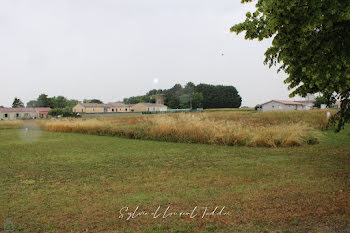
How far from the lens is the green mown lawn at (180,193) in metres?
3.78

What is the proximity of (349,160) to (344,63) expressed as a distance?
17.2 ft

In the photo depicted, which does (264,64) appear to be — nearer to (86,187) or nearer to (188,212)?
(188,212)

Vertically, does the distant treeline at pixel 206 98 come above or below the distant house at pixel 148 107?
above

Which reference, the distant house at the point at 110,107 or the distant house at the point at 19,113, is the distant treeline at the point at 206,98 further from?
the distant house at the point at 19,113

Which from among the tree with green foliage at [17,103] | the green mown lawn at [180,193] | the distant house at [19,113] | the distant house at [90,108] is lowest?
the green mown lawn at [180,193]

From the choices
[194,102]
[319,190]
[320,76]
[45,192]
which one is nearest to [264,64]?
[320,76]

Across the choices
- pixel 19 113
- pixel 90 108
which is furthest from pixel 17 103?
pixel 90 108

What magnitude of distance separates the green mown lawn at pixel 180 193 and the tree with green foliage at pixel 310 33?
2.21 metres

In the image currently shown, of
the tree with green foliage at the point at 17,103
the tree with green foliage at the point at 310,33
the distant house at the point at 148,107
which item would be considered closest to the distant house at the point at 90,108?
the distant house at the point at 148,107

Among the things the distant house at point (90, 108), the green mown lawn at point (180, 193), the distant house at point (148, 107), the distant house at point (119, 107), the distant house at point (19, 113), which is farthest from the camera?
the distant house at point (148, 107)

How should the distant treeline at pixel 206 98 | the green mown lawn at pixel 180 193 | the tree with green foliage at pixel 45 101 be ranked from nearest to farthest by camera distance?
the green mown lawn at pixel 180 193
the tree with green foliage at pixel 45 101
the distant treeline at pixel 206 98

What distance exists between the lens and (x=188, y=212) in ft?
13.7

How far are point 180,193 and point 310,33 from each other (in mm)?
3753

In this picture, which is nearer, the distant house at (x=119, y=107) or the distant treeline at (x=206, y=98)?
the distant house at (x=119, y=107)
